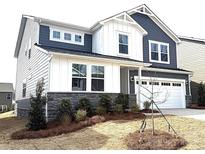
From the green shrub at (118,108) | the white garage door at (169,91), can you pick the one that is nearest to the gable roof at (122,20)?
the white garage door at (169,91)

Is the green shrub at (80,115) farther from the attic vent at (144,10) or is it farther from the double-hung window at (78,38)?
the attic vent at (144,10)

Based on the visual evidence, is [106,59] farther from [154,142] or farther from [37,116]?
[154,142]

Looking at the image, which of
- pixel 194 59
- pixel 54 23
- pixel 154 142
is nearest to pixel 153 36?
pixel 194 59

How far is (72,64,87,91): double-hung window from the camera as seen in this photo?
13602mm

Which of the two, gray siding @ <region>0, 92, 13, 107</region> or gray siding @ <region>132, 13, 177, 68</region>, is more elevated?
gray siding @ <region>132, 13, 177, 68</region>

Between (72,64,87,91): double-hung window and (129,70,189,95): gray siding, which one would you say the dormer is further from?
(72,64,87,91): double-hung window

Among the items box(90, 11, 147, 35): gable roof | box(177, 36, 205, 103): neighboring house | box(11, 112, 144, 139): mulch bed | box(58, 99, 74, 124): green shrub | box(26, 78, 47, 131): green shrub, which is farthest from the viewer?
box(177, 36, 205, 103): neighboring house

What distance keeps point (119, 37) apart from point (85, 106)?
22.5 feet

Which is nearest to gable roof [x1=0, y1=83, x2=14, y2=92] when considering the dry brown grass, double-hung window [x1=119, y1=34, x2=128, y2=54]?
double-hung window [x1=119, y1=34, x2=128, y2=54]

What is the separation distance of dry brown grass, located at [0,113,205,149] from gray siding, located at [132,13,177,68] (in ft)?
32.1

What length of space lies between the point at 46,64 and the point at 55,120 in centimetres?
341

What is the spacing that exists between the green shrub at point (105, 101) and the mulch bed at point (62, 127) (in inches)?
27.8

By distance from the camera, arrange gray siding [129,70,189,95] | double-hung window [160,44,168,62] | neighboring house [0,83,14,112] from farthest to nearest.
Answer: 1. neighboring house [0,83,14,112]
2. double-hung window [160,44,168,62]
3. gray siding [129,70,189,95]

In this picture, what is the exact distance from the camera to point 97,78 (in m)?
14.4
